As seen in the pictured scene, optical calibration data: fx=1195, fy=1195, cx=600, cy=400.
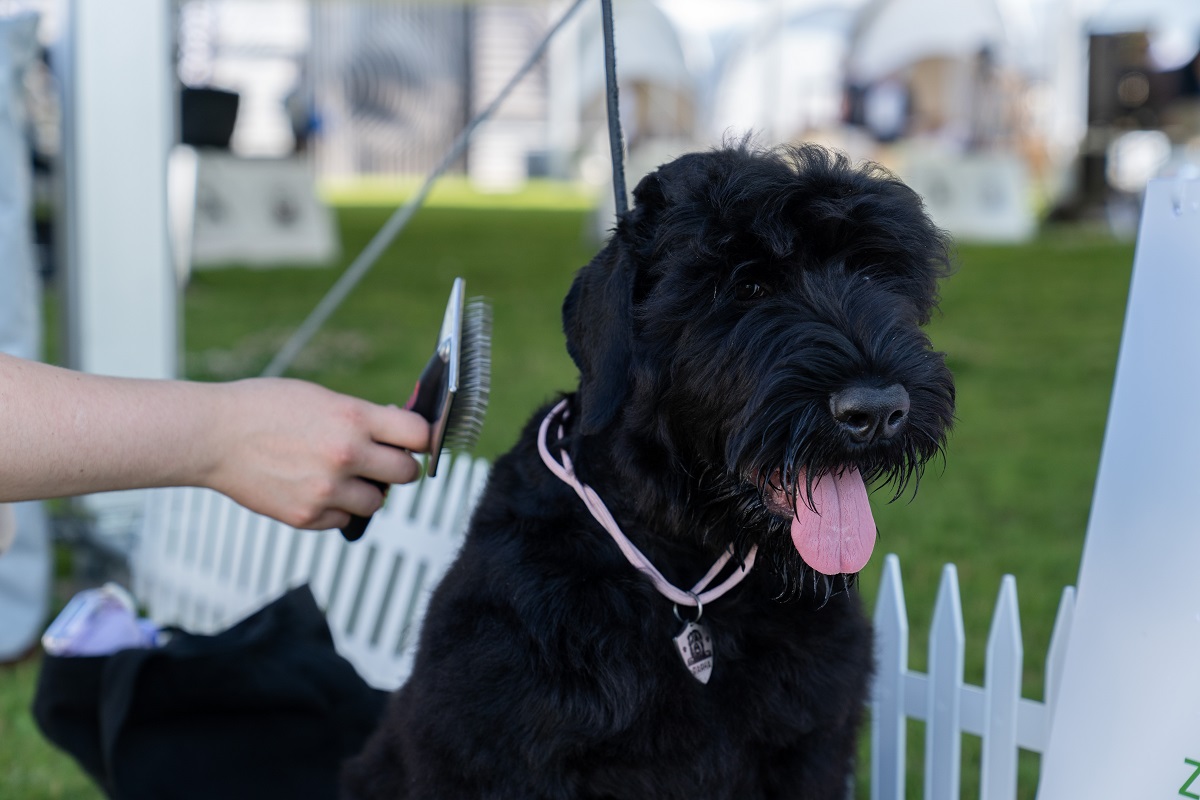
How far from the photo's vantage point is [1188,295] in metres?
2.14

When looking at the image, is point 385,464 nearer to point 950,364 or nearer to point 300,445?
point 300,445

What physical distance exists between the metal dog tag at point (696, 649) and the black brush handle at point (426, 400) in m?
0.67

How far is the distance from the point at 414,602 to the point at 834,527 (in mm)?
2296

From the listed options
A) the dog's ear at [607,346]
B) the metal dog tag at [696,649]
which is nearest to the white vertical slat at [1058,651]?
the metal dog tag at [696,649]

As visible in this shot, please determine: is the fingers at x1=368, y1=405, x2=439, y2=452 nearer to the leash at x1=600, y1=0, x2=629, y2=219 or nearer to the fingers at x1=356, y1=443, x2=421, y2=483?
the fingers at x1=356, y1=443, x2=421, y2=483

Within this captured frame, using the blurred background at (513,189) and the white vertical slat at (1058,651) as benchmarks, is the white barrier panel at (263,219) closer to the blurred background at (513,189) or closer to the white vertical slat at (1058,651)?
the blurred background at (513,189)

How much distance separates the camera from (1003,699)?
2781 mm

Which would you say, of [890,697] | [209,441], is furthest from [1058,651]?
[209,441]

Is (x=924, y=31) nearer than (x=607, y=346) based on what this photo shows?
No

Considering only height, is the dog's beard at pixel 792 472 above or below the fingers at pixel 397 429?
below

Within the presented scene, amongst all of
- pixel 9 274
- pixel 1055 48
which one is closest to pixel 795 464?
pixel 9 274

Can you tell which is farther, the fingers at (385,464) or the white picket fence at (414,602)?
the white picket fence at (414,602)

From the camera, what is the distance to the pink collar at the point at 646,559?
6.95 ft

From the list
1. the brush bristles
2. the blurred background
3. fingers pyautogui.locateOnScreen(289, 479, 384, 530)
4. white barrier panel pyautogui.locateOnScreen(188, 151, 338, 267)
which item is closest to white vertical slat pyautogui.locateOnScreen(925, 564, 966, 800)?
the blurred background
